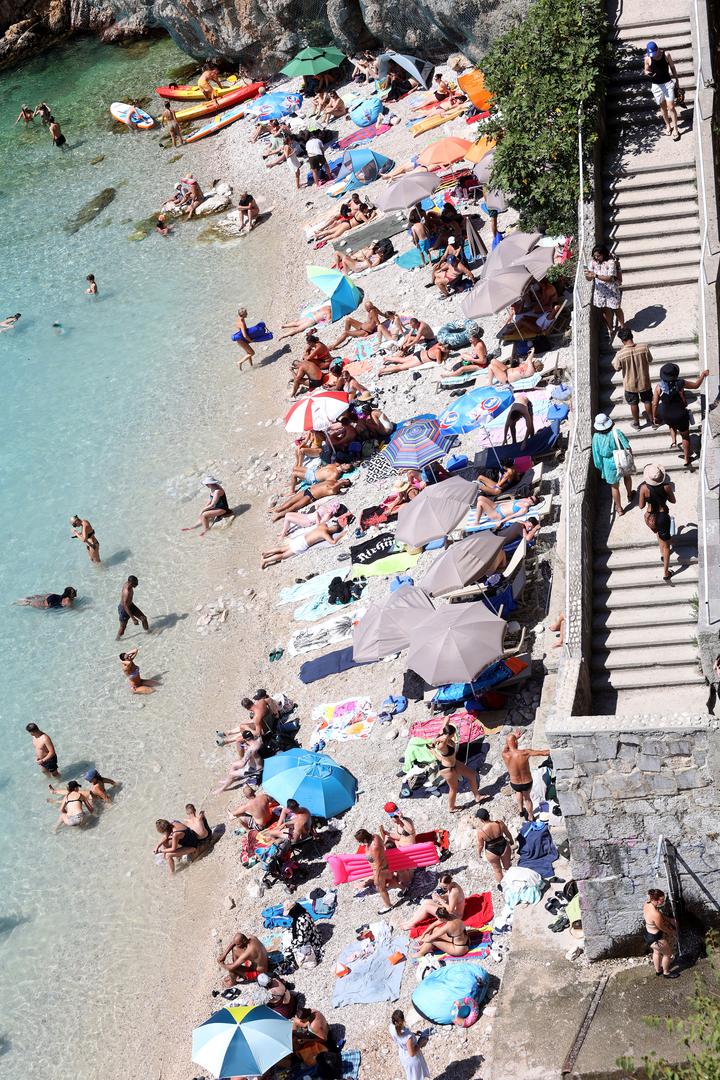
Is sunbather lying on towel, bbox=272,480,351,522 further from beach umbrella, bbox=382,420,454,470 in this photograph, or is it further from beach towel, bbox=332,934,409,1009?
beach towel, bbox=332,934,409,1009

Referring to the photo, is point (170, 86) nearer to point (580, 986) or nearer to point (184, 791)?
point (184, 791)

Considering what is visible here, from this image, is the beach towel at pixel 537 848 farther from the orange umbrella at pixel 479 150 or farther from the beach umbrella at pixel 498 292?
Result: the orange umbrella at pixel 479 150

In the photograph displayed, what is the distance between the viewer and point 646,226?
60.1ft

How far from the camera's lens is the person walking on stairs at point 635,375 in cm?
1571

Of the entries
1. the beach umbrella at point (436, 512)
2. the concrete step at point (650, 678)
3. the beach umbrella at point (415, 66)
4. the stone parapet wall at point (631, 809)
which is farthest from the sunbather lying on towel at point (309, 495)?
the beach umbrella at point (415, 66)

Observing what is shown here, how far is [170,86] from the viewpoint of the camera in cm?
4259

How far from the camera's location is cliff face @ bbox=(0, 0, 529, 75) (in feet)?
101

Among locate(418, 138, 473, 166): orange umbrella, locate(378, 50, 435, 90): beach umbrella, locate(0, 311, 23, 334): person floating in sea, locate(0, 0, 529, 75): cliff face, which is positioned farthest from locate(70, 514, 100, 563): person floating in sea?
locate(378, 50, 435, 90): beach umbrella

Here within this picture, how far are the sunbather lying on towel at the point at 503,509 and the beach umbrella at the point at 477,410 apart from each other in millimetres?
1928

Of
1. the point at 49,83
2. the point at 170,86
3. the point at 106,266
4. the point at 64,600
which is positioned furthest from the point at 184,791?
the point at 49,83

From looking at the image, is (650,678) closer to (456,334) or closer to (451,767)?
(451,767)

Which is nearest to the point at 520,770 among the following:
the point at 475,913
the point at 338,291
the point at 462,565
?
the point at 475,913

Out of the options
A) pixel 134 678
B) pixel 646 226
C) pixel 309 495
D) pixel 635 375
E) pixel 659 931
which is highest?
pixel 646 226

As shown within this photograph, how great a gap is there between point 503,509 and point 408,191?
35.4ft
